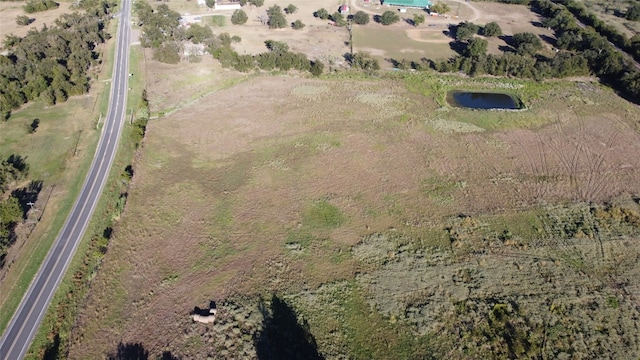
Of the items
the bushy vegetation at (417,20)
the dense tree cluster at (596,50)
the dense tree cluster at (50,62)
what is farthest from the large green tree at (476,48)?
the dense tree cluster at (50,62)

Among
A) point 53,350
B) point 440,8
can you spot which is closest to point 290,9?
point 440,8

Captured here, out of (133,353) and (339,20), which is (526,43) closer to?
(339,20)

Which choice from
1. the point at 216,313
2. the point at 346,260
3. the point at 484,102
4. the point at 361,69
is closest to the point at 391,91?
the point at 361,69

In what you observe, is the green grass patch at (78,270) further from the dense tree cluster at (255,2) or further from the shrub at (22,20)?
the dense tree cluster at (255,2)

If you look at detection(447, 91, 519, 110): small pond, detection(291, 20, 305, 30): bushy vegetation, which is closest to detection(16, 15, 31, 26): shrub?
detection(291, 20, 305, 30): bushy vegetation

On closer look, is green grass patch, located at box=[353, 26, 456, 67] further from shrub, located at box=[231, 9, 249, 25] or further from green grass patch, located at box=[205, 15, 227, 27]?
green grass patch, located at box=[205, 15, 227, 27]

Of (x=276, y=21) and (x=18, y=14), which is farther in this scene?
(x=18, y=14)
